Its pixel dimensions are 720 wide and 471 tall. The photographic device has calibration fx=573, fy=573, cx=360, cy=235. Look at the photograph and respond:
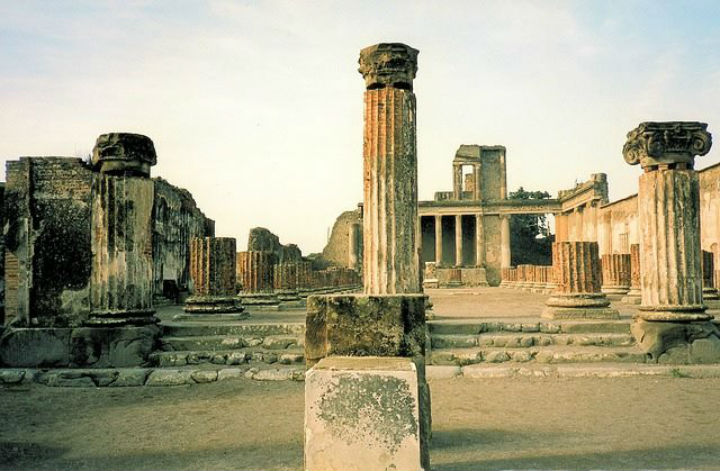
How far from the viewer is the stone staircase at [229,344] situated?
275 inches

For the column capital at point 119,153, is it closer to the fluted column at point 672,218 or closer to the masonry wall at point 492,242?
the fluted column at point 672,218

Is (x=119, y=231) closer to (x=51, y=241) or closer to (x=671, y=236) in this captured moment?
(x=51, y=241)

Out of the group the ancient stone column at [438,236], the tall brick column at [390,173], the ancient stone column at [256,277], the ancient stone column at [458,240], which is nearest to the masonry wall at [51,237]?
the tall brick column at [390,173]

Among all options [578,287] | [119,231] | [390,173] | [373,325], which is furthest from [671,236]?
[119,231]

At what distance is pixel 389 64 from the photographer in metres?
7.20

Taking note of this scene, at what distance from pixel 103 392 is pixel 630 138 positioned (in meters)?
6.87

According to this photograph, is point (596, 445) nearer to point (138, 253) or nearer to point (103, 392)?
point (103, 392)

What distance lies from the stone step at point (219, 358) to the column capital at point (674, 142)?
16.1 ft

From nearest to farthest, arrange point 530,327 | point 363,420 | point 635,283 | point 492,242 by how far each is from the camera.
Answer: point 363,420, point 530,327, point 635,283, point 492,242

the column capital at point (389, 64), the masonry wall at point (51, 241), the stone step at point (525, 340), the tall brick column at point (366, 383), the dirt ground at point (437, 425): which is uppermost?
the column capital at point (389, 64)

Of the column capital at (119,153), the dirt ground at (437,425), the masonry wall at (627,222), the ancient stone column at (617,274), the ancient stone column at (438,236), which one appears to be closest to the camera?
the dirt ground at (437,425)

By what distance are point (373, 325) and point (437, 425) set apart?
1678 mm

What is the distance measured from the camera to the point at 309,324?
3242 mm

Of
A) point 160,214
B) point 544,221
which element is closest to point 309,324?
point 160,214
